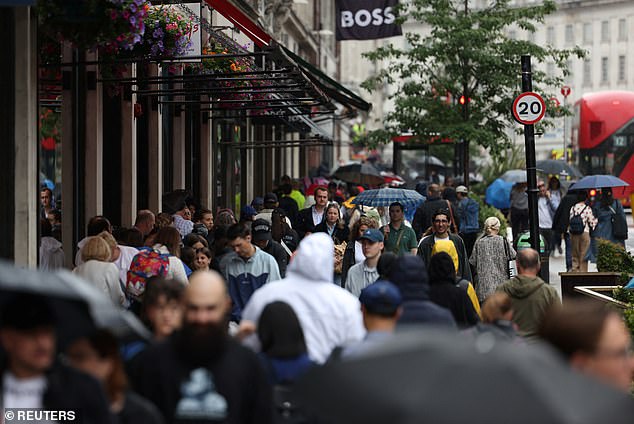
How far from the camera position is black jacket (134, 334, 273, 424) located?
523 centimetres

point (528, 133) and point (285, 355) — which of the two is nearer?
point (285, 355)

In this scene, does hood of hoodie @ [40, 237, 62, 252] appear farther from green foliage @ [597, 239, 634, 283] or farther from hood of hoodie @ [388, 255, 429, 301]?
green foliage @ [597, 239, 634, 283]

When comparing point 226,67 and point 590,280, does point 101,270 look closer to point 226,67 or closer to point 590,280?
point 226,67

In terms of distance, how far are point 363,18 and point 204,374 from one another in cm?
2567

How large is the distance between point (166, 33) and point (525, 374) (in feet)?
32.2

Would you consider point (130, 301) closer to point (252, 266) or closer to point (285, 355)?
point (252, 266)

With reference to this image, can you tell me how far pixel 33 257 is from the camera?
11305mm

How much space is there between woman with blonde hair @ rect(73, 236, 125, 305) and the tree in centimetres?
1951

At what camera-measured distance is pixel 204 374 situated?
5.26 m

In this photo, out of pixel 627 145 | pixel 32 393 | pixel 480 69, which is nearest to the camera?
pixel 32 393

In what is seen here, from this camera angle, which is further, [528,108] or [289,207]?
[289,207]

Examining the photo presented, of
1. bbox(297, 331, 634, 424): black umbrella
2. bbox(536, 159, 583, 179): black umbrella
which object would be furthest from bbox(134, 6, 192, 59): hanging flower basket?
bbox(536, 159, 583, 179): black umbrella

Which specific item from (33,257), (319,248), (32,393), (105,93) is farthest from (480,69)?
(32,393)

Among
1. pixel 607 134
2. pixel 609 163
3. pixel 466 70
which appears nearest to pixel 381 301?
pixel 466 70
